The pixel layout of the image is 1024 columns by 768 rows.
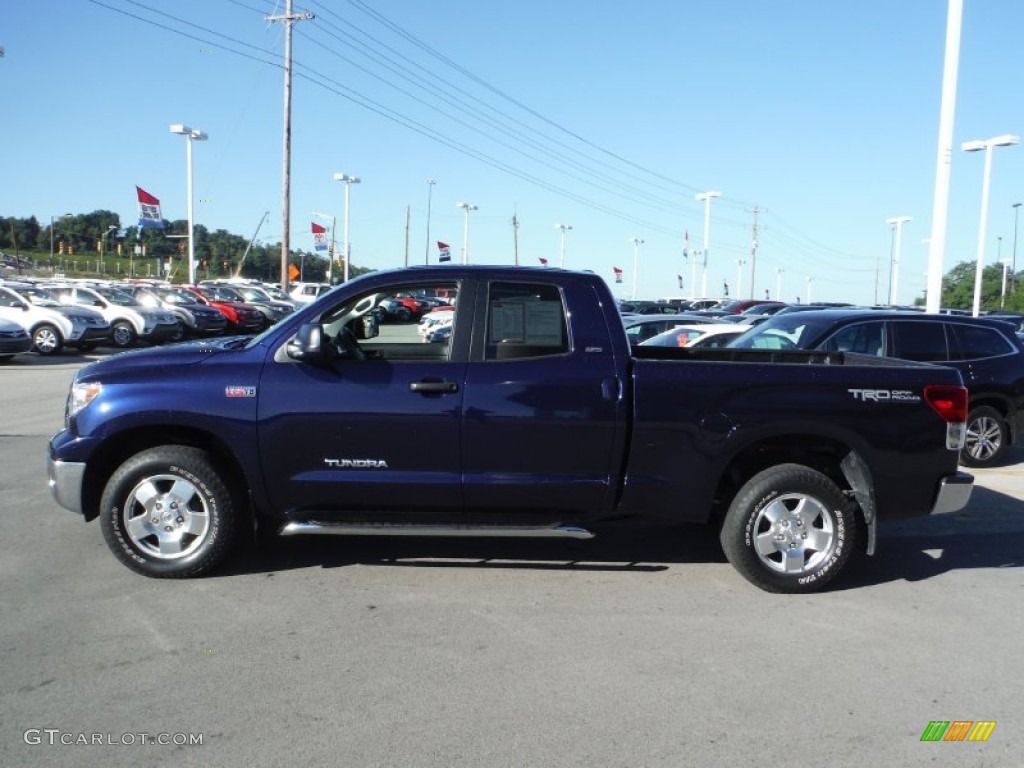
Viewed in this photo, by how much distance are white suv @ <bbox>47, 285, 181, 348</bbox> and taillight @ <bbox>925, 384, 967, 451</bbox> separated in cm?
2276

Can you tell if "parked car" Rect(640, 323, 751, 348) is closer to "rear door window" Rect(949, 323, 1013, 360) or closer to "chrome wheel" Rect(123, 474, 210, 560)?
"rear door window" Rect(949, 323, 1013, 360)

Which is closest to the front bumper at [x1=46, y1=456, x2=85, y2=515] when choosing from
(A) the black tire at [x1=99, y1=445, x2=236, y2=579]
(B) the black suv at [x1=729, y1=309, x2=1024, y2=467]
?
(A) the black tire at [x1=99, y1=445, x2=236, y2=579]

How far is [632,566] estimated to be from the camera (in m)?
5.75

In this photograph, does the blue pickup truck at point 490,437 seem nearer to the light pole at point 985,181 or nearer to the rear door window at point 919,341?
the rear door window at point 919,341

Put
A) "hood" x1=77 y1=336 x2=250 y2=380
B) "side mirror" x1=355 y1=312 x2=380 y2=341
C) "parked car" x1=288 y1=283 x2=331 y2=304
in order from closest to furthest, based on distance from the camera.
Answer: "hood" x1=77 y1=336 x2=250 y2=380
"side mirror" x1=355 y1=312 x2=380 y2=341
"parked car" x1=288 y1=283 x2=331 y2=304

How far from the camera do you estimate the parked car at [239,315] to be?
30.3 meters

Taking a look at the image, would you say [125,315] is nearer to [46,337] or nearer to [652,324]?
[46,337]

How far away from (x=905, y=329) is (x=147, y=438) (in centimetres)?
789

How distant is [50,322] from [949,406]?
2102 cm

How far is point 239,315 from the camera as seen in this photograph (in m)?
30.9

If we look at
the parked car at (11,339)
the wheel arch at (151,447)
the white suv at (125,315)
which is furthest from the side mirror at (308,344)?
the white suv at (125,315)

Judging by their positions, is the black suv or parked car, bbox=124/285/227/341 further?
parked car, bbox=124/285/227/341

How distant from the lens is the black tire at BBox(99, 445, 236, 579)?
16.7 feet

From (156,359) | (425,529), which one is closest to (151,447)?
(156,359)
